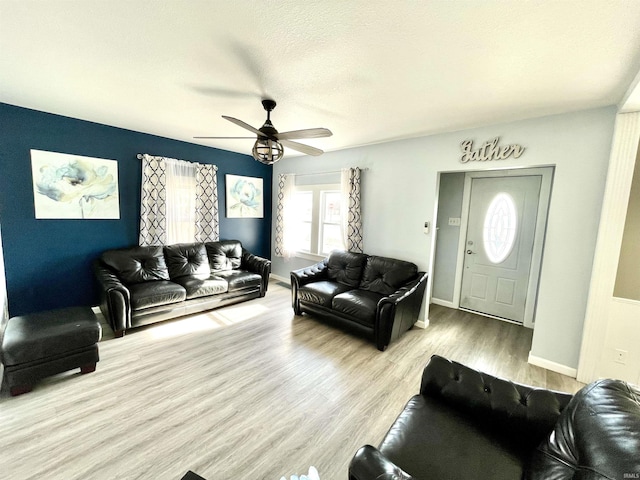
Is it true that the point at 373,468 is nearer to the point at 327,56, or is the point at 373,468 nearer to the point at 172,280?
the point at 327,56

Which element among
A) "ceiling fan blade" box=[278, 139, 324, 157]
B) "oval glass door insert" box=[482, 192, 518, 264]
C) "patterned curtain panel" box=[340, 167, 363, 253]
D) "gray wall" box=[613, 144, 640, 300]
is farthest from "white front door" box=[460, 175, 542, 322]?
"ceiling fan blade" box=[278, 139, 324, 157]

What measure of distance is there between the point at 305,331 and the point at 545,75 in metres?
3.29

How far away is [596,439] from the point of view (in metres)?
0.92

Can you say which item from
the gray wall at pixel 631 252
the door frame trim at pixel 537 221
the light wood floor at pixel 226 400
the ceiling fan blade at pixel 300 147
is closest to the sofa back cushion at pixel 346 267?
the light wood floor at pixel 226 400

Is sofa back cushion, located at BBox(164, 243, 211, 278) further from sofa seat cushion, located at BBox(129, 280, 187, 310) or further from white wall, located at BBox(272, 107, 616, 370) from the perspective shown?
white wall, located at BBox(272, 107, 616, 370)

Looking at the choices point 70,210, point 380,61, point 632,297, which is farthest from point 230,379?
point 632,297

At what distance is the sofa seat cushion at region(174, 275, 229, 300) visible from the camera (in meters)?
3.52

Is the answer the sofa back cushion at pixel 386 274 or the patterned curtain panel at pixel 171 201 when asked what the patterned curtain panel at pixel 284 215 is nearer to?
the patterned curtain panel at pixel 171 201

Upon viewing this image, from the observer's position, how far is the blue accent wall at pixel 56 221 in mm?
2953

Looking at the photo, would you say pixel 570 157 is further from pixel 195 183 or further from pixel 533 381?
pixel 195 183

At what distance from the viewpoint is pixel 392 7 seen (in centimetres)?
130

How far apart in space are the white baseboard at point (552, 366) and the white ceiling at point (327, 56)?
2403 mm

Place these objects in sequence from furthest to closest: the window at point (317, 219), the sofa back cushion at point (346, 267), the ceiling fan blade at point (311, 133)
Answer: the window at point (317, 219) < the sofa back cushion at point (346, 267) < the ceiling fan blade at point (311, 133)

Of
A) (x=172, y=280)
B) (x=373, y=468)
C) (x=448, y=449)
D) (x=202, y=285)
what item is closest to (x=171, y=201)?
(x=172, y=280)
